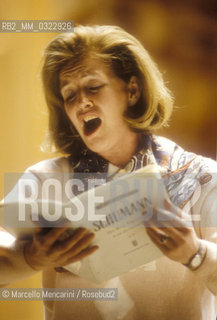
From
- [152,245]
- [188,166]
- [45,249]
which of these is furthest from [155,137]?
[45,249]

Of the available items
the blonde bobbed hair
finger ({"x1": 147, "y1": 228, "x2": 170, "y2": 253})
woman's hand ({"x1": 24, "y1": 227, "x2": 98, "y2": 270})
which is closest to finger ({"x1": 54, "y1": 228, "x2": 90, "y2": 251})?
woman's hand ({"x1": 24, "y1": 227, "x2": 98, "y2": 270})

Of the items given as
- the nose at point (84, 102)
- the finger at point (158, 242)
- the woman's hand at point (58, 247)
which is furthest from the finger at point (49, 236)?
the nose at point (84, 102)

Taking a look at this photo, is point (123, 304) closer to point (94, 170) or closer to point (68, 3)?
point (94, 170)

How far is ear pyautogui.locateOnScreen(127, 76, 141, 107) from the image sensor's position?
3.23ft

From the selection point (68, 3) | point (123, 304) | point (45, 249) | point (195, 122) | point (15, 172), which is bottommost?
point (123, 304)

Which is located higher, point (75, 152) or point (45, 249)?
point (75, 152)

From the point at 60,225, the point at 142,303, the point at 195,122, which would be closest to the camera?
the point at 60,225

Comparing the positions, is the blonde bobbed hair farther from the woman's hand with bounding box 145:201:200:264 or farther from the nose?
the woman's hand with bounding box 145:201:200:264

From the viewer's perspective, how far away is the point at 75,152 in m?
1.01

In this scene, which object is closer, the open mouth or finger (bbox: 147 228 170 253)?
finger (bbox: 147 228 170 253)

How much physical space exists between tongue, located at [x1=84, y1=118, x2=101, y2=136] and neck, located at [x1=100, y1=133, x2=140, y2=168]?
70mm

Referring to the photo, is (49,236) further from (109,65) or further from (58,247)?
(109,65)

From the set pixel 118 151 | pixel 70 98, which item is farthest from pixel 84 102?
pixel 118 151

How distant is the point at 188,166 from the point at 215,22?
43 centimetres
